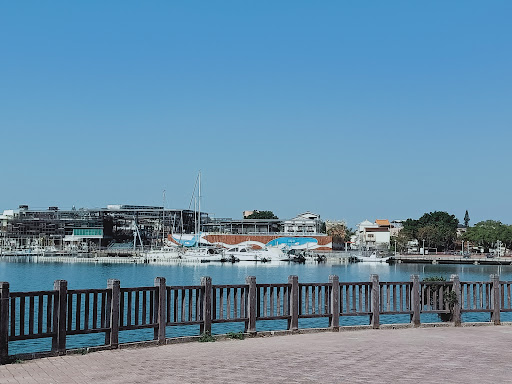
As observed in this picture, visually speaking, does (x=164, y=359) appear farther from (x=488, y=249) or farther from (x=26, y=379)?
(x=488, y=249)

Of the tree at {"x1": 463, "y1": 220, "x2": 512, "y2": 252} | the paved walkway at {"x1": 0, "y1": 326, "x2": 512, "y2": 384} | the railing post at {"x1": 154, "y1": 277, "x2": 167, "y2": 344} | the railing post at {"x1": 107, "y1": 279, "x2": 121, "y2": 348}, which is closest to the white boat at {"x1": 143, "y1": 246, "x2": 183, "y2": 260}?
the tree at {"x1": 463, "y1": 220, "x2": 512, "y2": 252}

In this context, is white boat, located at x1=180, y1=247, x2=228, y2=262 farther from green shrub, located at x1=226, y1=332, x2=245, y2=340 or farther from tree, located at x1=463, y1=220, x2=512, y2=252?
green shrub, located at x1=226, y1=332, x2=245, y2=340

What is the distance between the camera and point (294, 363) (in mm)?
12492

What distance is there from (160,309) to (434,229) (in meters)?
171

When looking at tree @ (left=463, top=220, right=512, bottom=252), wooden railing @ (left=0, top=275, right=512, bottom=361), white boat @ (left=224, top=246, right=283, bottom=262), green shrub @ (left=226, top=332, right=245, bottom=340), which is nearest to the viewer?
wooden railing @ (left=0, top=275, right=512, bottom=361)

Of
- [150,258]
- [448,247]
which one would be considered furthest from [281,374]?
[448,247]

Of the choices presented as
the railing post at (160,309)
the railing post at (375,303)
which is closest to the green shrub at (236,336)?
the railing post at (160,309)

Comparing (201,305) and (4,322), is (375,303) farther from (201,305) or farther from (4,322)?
(4,322)

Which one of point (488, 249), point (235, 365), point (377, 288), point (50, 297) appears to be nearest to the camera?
point (235, 365)

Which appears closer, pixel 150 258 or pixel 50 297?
pixel 50 297

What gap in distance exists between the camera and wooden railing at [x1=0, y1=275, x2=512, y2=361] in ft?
42.7

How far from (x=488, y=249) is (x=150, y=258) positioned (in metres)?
96.7

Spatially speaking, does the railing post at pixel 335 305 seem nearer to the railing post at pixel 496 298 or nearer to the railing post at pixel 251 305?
the railing post at pixel 251 305

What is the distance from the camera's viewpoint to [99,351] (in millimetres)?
13742
